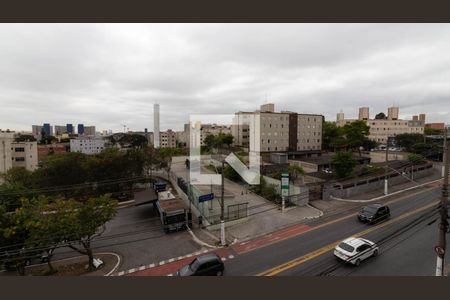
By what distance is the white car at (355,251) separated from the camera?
11.2m

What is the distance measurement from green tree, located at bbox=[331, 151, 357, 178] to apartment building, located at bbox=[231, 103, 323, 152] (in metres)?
24.3

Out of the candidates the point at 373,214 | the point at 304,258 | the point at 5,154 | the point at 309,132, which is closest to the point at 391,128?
the point at 309,132

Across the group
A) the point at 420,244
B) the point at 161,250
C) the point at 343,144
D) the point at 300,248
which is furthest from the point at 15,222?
the point at 343,144

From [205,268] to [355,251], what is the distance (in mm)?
8055

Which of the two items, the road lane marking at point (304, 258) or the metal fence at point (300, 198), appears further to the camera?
the metal fence at point (300, 198)

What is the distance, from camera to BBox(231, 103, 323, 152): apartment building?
50281 mm

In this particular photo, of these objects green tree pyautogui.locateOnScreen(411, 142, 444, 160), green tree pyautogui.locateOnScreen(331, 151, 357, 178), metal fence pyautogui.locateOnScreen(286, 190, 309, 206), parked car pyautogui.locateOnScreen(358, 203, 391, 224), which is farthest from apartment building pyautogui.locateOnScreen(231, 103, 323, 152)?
parked car pyautogui.locateOnScreen(358, 203, 391, 224)

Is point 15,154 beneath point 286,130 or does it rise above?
beneath

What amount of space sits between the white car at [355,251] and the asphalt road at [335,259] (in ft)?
1.21

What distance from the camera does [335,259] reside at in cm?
1203

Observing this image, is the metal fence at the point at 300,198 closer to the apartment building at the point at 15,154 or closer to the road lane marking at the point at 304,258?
the road lane marking at the point at 304,258

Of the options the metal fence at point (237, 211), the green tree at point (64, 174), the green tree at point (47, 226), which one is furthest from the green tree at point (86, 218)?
the green tree at point (64, 174)

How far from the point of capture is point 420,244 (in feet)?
42.9

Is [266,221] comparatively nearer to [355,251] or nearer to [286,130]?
[355,251]
